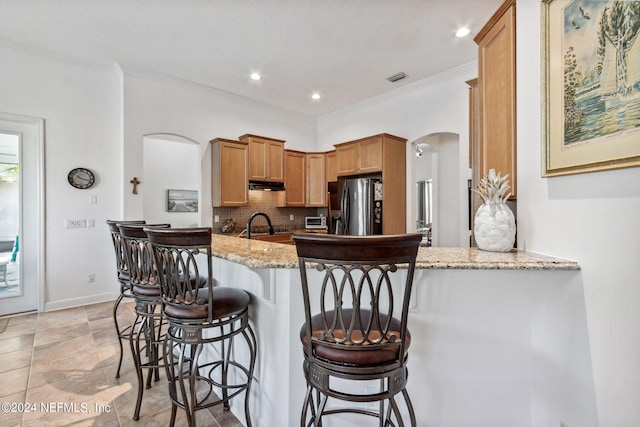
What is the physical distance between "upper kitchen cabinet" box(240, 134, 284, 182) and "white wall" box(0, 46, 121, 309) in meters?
1.87

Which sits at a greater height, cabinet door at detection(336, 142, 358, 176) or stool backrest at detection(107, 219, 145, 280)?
cabinet door at detection(336, 142, 358, 176)

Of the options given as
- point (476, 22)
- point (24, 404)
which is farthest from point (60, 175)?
point (476, 22)

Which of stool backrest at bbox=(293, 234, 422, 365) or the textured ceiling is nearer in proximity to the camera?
stool backrest at bbox=(293, 234, 422, 365)

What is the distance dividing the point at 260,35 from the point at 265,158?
207 cm

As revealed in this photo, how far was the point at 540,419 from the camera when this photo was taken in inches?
56.4

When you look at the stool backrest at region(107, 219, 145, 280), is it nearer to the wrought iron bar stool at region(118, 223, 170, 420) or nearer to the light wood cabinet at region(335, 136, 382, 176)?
the wrought iron bar stool at region(118, 223, 170, 420)

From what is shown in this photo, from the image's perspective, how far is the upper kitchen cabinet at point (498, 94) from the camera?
1.68 m

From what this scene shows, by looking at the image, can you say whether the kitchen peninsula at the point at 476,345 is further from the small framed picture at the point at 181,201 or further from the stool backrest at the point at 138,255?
the small framed picture at the point at 181,201

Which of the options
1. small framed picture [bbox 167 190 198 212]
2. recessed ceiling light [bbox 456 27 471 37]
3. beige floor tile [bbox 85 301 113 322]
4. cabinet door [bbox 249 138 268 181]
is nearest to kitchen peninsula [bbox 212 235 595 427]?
recessed ceiling light [bbox 456 27 471 37]

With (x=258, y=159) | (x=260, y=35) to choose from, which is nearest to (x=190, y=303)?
→ (x=260, y=35)

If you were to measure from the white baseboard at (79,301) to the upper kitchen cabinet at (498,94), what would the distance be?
472cm

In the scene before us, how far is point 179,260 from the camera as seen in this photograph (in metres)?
1.45

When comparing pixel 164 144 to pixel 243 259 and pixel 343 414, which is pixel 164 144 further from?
pixel 343 414

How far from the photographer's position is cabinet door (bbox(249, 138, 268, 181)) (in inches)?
191
